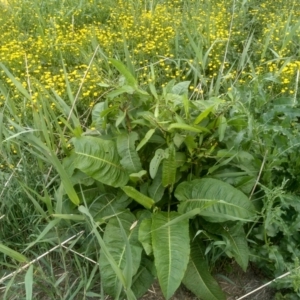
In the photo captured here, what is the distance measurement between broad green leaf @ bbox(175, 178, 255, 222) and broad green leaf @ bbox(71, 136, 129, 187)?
0.27 m

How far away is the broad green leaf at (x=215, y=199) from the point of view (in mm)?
1916

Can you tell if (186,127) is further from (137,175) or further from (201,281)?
(201,281)

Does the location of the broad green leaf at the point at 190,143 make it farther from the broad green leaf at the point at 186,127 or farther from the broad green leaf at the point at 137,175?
the broad green leaf at the point at 137,175

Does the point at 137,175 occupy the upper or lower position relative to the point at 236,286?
A: upper

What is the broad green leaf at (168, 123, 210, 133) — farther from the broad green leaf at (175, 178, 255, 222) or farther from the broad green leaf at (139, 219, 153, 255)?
the broad green leaf at (139, 219, 153, 255)

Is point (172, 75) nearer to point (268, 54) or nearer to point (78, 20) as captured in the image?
point (268, 54)

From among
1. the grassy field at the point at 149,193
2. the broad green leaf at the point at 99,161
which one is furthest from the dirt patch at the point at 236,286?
the broad green leaf at the point at 99,161

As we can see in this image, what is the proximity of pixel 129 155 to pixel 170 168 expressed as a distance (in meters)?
0.19

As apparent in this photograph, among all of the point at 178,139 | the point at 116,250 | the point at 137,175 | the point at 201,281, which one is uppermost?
the point at 178,139

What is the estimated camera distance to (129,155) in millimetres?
2047

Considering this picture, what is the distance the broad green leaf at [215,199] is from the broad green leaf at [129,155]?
21 cm

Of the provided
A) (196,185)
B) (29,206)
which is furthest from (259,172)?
(29,206)

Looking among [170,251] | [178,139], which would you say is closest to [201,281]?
[170,251]

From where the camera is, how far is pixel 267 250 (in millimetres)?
2000
